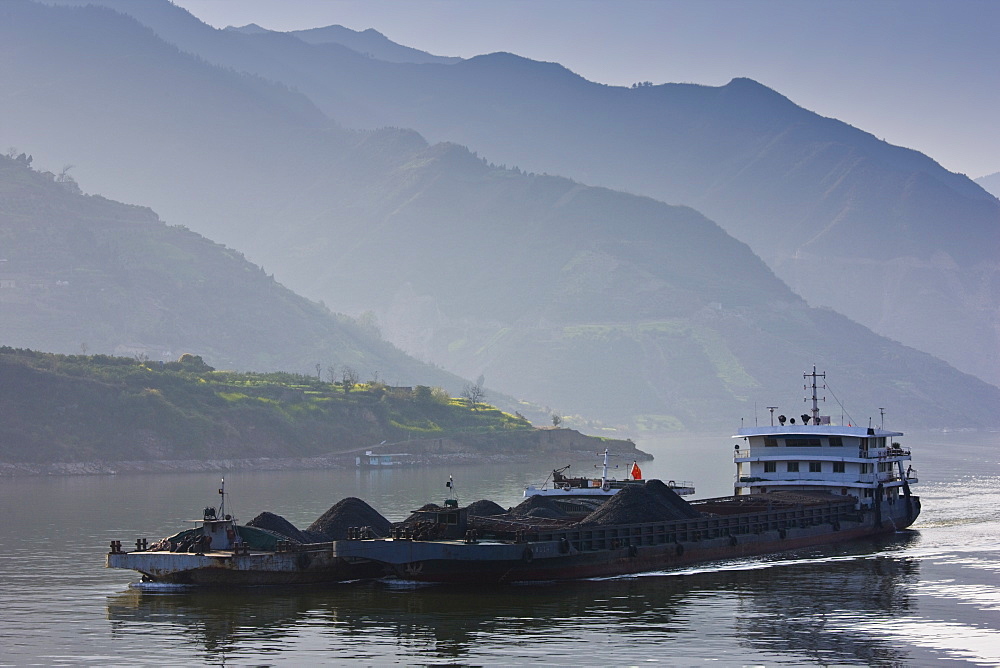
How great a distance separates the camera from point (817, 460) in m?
89.9

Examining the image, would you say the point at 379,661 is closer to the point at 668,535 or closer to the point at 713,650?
the point at 713,650

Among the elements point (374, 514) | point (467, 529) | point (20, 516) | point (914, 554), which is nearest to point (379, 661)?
point (467, 529)

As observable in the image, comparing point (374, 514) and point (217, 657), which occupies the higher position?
point (374, 514)

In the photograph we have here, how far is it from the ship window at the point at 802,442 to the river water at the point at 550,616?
7.62 meters

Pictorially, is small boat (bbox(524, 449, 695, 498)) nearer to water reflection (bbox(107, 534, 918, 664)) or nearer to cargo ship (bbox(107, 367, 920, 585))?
cargo ship (bbox(107, 367, 920, 585))

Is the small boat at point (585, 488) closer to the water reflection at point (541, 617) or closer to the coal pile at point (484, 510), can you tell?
the coal pile at point (484, 510)

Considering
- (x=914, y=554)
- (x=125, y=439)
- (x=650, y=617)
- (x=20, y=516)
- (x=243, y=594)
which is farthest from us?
(x=125, y=439)

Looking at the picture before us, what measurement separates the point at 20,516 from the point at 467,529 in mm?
57625

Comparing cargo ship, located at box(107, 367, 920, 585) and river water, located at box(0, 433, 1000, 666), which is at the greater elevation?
cargo ship, located at box(107, 367, 920, 585)

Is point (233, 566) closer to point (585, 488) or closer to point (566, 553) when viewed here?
point (566, 553)

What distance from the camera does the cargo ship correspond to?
62.0 m

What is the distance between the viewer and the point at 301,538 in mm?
68312

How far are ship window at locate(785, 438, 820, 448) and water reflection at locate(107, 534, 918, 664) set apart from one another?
69.6ft

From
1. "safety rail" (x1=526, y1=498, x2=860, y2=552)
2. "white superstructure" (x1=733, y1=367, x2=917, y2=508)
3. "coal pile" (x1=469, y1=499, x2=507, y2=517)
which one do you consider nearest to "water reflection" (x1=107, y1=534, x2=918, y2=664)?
"safety rail" (x1=526, y1=498, x2=860, y2=552)
